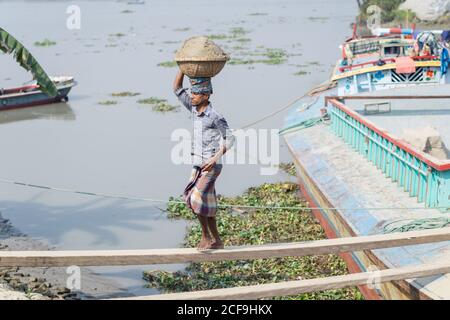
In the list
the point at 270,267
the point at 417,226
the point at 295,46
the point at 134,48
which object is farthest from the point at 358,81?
the point at 134,48

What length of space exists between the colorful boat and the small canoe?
9395mm

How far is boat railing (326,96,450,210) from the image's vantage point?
18.1ft

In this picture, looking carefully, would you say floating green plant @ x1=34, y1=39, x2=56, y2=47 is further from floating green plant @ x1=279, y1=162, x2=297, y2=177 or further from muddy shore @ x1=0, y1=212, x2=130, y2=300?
muddy shore @ x1=0, y1=212, x2=130, y2=300

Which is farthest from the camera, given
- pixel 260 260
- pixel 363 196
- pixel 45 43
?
pixel 45 43

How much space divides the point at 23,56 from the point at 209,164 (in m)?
4.11

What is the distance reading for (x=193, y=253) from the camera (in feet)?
13.0

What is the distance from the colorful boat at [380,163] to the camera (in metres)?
5.27

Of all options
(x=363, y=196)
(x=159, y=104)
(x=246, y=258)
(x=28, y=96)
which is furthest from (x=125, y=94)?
(x=246, y=258)

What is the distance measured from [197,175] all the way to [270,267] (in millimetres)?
3031

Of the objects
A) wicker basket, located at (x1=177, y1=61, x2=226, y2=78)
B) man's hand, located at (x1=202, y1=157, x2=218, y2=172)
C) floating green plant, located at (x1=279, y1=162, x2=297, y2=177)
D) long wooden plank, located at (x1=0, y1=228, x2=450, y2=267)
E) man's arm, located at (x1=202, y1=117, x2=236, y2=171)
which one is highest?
wicker basket, located at (x1=177, y1=61, x2=226, y2=78)

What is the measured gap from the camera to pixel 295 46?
33.2 metres

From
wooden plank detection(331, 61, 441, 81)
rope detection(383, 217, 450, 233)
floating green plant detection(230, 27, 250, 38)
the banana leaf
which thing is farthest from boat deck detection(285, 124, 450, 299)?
floating green plant detection(230, 27, 250, 38)

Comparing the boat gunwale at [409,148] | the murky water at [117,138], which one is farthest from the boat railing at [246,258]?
the murky water at [117,138]

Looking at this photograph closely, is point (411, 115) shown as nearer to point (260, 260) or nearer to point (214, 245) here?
point (260, 260)
